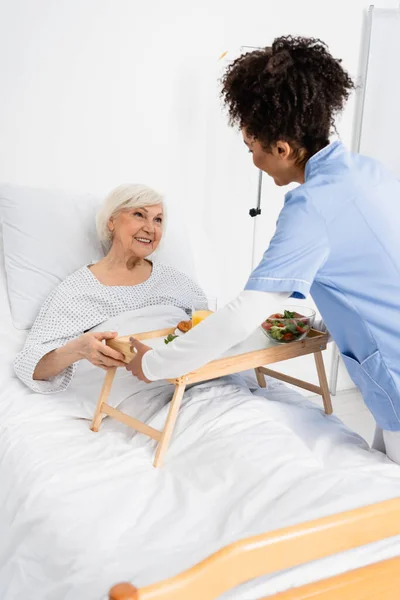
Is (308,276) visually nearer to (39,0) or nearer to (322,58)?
(322,58)

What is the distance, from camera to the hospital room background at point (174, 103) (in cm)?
244

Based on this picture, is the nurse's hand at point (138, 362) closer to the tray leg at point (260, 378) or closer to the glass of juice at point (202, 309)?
the glass of juice at point (202, 309)

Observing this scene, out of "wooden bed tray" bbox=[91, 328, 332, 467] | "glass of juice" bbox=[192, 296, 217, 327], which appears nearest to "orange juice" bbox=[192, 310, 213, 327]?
"glass of juice" bbox=[192, 296, 217, 327]

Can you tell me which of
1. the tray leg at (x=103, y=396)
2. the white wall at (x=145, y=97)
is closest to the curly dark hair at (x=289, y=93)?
the tray leg at (x=103, y=396)

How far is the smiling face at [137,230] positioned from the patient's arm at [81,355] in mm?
457

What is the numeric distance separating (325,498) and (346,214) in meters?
0.56

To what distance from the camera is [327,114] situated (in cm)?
142

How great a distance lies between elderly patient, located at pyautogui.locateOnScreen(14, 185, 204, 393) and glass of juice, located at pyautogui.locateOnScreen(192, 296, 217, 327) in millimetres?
89

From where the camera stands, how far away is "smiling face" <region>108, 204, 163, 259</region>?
2.15m

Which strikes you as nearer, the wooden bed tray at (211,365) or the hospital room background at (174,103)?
the wooden bed tray at (211,365)

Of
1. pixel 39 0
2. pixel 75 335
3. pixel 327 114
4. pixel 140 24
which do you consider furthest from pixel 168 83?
pixel 327 114

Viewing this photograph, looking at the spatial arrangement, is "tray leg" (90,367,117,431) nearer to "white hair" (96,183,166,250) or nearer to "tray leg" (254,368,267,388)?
"tray leg" (254,368,267,388)

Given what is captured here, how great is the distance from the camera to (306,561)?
39.7 inches

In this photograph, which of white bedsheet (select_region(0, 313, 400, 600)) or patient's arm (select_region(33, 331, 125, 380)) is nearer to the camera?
white bedsheet (select_region(0, 313, 400, 600))
